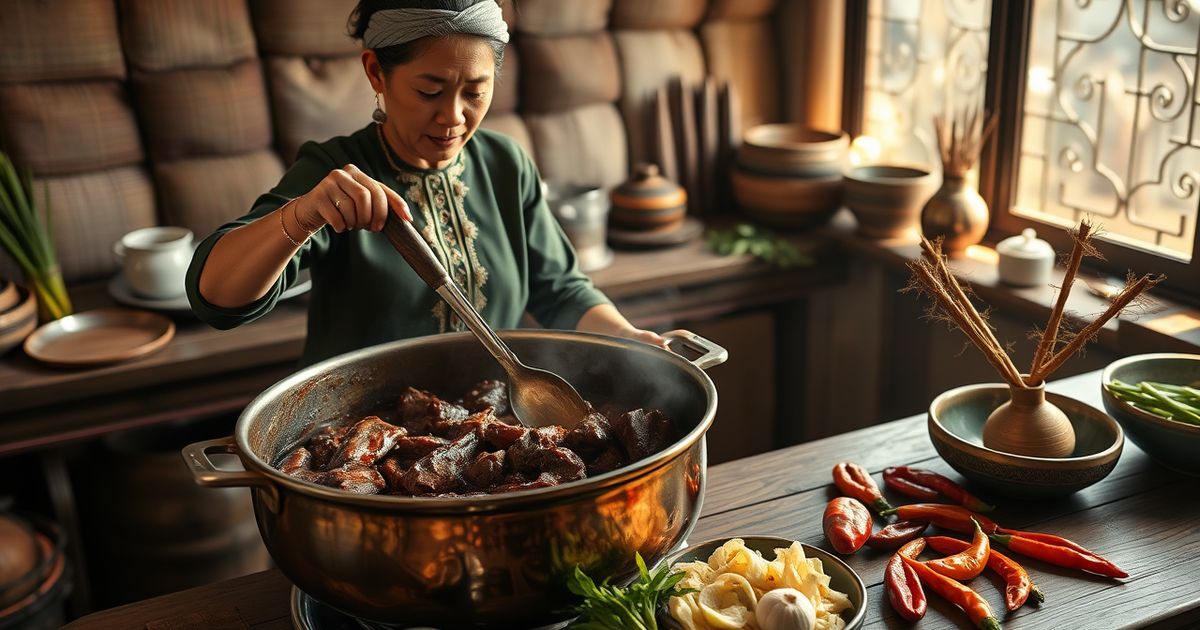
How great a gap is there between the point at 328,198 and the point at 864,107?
2824 mm

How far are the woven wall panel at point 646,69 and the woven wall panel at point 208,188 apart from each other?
130cm

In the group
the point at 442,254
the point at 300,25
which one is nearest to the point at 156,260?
the point at 300,25

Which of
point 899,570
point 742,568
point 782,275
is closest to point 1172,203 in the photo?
point 782,275

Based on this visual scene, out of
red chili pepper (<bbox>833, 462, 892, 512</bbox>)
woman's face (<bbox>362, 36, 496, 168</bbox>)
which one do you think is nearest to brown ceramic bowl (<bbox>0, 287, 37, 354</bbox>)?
woman's face (<bbox>362, 36, 496, 168</bbox>)

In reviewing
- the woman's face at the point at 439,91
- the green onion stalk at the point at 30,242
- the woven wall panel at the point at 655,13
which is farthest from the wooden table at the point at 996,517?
the woven wall panel at the point at 655,13

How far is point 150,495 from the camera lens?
287cm

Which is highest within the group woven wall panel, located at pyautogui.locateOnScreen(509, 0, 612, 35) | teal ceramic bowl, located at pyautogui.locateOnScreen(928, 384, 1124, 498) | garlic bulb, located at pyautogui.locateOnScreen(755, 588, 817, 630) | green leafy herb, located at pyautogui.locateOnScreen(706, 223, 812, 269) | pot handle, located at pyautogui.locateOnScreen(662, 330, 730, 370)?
woven wall panel, located at pyautogui.locateOnScreen(509, 0, 612, 35)

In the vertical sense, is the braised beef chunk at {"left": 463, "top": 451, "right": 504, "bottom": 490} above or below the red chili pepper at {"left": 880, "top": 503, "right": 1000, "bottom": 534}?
above

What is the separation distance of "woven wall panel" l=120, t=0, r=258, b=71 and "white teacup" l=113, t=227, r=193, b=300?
0.52m

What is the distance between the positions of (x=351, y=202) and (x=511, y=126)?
2.11 meters

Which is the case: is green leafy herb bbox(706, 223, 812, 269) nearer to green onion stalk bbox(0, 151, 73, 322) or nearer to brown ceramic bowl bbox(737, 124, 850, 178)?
brown ceramic bowl bbox(737, 124, 850, 178)

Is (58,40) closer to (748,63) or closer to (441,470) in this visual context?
(441,470)

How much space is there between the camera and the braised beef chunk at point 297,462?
149cm

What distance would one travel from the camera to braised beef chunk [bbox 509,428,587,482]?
57.2 inches
